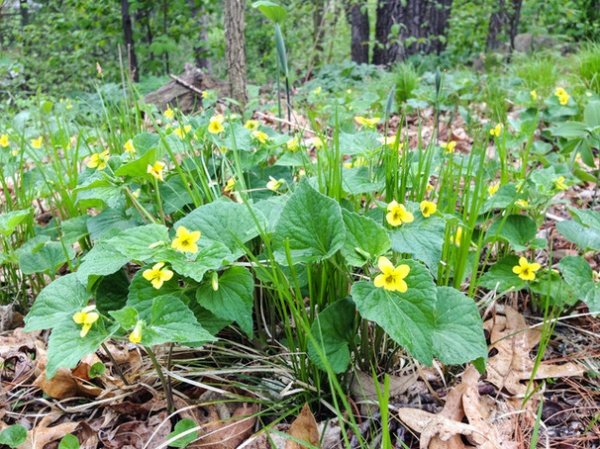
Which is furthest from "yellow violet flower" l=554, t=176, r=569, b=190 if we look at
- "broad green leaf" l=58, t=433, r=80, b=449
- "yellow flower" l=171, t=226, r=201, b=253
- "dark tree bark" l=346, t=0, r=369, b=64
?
"dark tree bark" l=346, t=0, r=369, b=64

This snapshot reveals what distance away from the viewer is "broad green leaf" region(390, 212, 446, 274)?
1.00 m

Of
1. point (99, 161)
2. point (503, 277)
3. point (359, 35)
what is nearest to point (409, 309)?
point (503, 277)

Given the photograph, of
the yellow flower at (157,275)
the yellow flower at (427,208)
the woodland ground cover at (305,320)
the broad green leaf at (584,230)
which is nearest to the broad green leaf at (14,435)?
the woodland ground cover at (305,320)

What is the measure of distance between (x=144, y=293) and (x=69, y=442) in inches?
15.4

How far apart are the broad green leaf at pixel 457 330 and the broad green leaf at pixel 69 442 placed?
828 millimetres

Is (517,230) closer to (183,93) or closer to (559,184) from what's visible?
(559,184)

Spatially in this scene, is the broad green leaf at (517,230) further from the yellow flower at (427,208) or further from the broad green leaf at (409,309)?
the broad green leaf at (409,309)

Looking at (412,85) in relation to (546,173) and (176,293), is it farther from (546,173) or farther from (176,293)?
(176,293)

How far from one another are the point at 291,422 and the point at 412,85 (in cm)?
347

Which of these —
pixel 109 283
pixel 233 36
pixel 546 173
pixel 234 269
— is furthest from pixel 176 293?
pixel 233 36

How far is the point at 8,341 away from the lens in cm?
147

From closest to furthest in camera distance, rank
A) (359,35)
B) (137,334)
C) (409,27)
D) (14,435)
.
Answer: (137,334) → (14,435) → (409,27) → (359,35)

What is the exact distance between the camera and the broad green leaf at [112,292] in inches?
46.6

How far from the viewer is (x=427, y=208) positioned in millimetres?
1076
